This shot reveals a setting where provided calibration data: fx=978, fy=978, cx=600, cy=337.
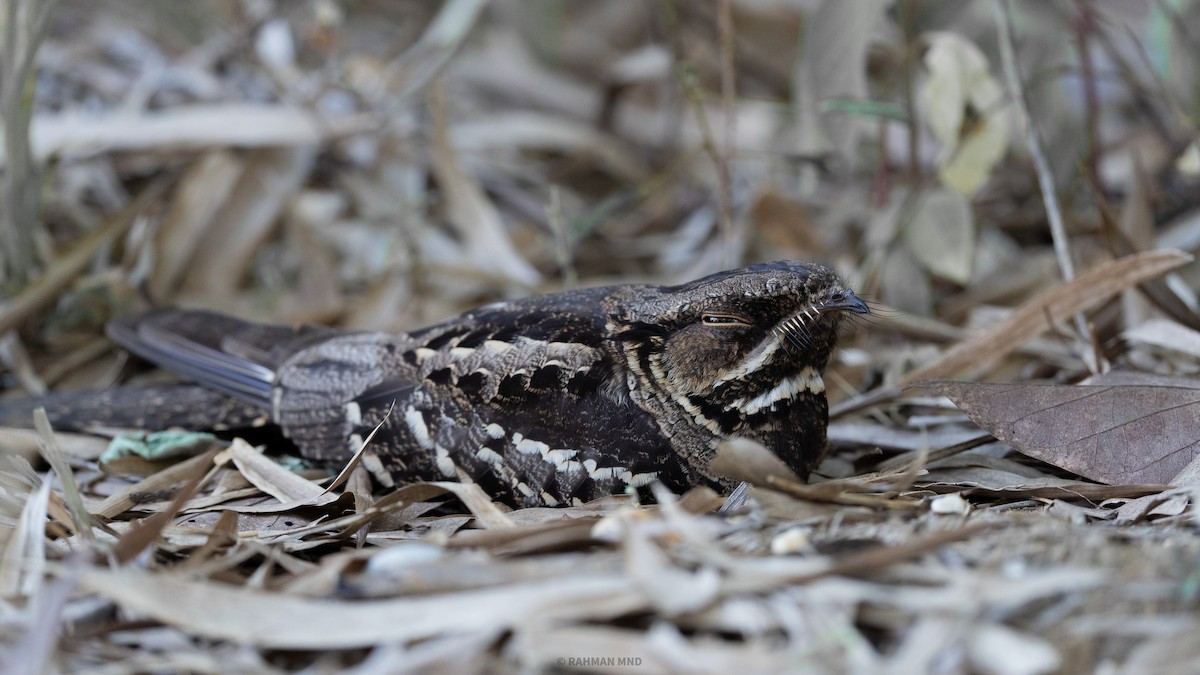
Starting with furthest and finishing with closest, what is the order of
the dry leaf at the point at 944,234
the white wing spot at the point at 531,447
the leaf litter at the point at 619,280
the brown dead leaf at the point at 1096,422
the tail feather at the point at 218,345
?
the dry leaf at the point at 944,234, the tail feather at the point at 218,345, the white wing spot at the point at 531,447, the brown dead leaf at the point at 1096,422, the leaf litter at the point at 619,280

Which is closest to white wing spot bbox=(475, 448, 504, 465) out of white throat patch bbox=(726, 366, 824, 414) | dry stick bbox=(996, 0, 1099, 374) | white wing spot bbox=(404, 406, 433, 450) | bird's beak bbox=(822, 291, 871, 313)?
white wing spot bbox=(404, 406, 433, 450)

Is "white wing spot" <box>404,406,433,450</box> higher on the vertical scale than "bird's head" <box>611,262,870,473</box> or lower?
lower

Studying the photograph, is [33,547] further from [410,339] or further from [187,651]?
[410,339]

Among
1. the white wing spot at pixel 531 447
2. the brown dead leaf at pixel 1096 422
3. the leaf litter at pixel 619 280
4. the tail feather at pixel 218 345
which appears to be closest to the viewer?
the leaf litter at pixel 619 280

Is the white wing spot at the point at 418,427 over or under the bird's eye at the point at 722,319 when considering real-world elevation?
under

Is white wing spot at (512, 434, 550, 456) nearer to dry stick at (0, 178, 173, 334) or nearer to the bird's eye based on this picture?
the bird's eye

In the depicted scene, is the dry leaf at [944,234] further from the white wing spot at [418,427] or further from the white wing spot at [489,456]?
the white wing spot at [418,427]

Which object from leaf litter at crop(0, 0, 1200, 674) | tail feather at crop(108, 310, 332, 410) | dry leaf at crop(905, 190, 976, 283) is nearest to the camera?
leaf litter at crop(0, 0, 1200, 674)

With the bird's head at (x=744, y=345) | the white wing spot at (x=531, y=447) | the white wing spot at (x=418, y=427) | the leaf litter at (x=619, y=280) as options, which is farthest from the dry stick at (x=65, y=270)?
the bird's head at (x=744, y=345)

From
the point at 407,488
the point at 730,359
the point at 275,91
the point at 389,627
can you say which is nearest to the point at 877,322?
the point at 730,359
